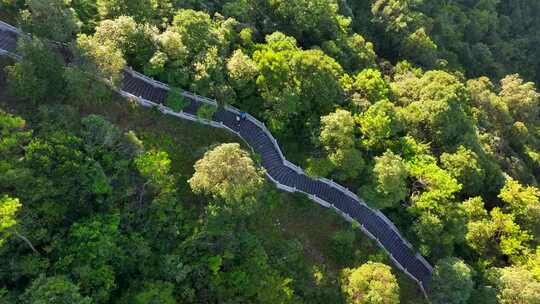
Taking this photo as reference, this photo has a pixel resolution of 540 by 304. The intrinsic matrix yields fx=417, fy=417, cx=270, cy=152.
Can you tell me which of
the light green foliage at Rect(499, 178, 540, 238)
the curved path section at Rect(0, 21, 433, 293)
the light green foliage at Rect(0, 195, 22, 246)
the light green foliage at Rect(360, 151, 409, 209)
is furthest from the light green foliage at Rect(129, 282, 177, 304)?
the light green foliage at Rect(499, 178, 540, 238)

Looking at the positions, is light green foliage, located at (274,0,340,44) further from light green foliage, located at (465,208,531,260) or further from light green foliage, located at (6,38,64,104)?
light green foliage, located at (465,208,531,260)

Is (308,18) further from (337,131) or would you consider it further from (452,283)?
(452,283)

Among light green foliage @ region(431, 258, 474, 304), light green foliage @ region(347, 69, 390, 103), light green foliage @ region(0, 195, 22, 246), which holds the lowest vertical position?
light green foliage @ region(0, 195, 22, 246)

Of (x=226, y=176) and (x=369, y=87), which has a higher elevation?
(x=369, y=87)

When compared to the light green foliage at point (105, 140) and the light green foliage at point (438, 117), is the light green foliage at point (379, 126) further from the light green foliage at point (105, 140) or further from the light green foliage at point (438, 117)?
the light green foliage at point (105, 140)

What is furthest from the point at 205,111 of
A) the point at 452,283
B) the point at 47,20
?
the point at 452,283

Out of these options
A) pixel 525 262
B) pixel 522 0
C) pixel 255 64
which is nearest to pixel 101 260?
pixel 255 64

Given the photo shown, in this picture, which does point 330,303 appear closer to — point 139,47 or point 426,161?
point 426,161
